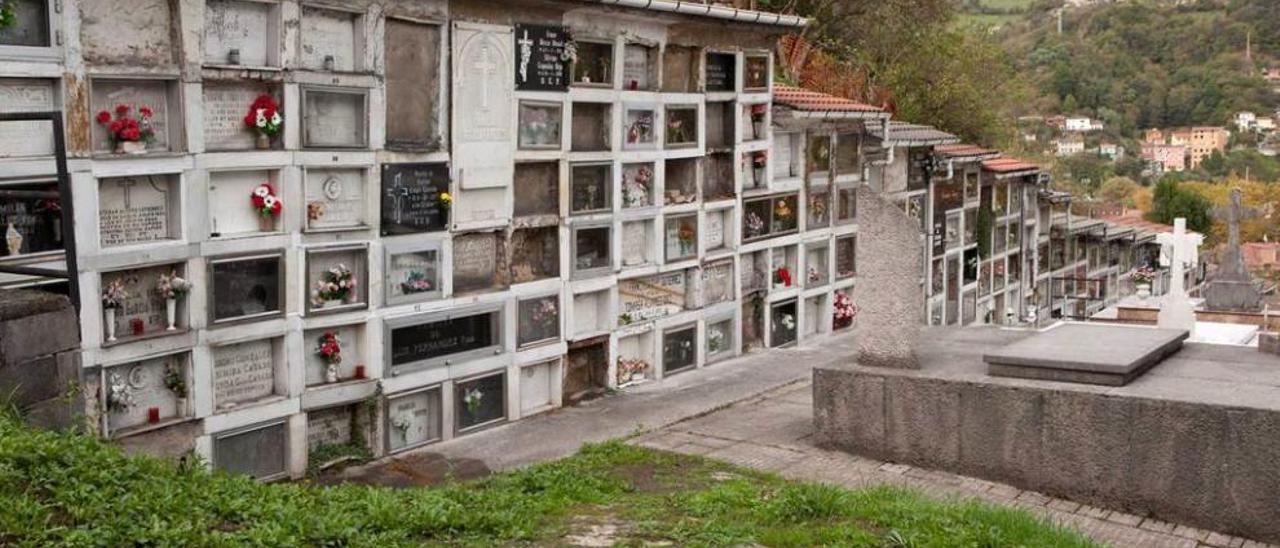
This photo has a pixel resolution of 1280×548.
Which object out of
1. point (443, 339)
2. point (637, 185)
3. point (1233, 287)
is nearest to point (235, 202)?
point (443, 339)

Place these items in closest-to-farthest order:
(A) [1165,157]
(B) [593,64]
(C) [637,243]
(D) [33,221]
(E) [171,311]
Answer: (D) [33,221] → (E) [171,311] → (B) [593,64] → (C) [637,243] → (A) [1165,157]

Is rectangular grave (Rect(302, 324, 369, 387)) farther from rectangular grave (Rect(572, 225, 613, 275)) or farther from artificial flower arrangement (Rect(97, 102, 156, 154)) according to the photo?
rectangular grave (Rect(572, 225, 613, 275))

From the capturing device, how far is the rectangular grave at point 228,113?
856 centimetres

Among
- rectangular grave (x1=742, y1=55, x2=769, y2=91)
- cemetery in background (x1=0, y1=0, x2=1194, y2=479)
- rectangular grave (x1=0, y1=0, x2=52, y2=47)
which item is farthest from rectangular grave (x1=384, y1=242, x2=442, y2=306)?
rectangular grave (x1=742, y1=55, x2=769, y2=91)

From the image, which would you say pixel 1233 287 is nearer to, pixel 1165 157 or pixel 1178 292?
pixel 1178 292

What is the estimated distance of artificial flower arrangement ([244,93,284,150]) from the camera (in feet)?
28.6

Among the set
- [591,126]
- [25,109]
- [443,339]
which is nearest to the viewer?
[25,109]

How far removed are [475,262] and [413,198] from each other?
982 mm

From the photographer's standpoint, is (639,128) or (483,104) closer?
(483,104)

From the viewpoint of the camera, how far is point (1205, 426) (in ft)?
25.9

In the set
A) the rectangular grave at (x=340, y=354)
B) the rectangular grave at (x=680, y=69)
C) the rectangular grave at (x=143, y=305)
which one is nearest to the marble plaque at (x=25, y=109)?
the rectangular grave at (x=143, y=305)

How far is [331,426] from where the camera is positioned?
9.57 metres

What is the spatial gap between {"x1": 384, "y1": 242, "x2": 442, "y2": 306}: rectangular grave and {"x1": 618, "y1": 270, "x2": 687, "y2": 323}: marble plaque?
2.53m

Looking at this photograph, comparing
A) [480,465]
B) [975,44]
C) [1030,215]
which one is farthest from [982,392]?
[975,44]
